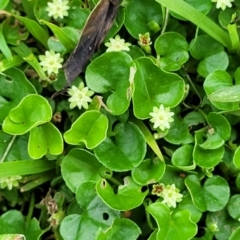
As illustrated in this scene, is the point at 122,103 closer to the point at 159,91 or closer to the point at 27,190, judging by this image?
the point at 159,91

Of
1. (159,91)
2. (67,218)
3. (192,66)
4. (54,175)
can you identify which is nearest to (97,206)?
(67,218)

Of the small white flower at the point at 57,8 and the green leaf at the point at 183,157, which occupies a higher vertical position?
the small white flower at the point at 57,8

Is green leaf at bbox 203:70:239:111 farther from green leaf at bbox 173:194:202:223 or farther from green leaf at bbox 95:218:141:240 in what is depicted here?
green leaf at bbox 95:218:141:240

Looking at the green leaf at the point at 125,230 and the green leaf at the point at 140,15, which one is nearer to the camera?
the green leaf at the point at 125,230

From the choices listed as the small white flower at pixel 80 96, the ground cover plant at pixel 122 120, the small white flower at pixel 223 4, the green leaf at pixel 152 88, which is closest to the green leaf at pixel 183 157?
the ground cover plant at pixel 122 120

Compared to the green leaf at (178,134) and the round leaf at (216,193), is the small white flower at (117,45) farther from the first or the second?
the round leaf at (216,193)

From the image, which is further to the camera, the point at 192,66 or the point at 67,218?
the point at 192,66

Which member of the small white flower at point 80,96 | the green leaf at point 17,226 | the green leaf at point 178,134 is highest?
the small white flower at point 80,96
